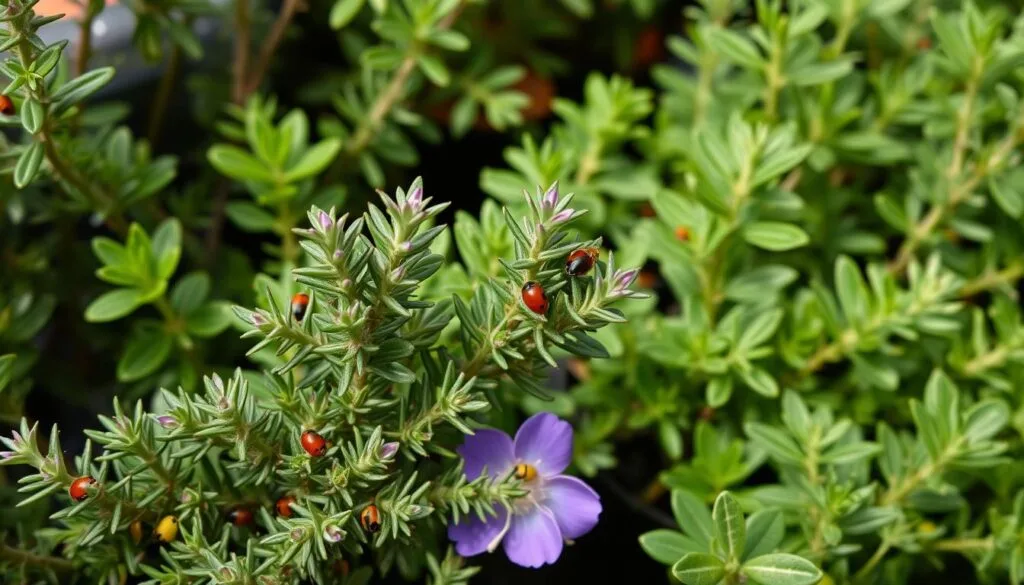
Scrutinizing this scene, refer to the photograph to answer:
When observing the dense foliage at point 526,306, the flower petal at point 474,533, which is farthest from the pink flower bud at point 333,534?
the flower petal at point 474,533

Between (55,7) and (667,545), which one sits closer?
(667,545)

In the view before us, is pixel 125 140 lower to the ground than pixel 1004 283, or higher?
higher

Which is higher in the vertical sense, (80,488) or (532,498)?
(80,488)

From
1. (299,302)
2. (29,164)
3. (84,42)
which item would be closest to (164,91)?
(84,42)

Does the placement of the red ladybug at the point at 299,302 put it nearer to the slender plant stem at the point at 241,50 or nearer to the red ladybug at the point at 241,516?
the red ladybug at the point at 241,516

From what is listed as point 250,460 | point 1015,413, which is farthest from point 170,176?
point 1015,413

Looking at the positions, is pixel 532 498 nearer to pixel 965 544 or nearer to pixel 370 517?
pixel 370 517

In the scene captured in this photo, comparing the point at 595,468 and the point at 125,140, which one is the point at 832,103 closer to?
the point at 595,468
